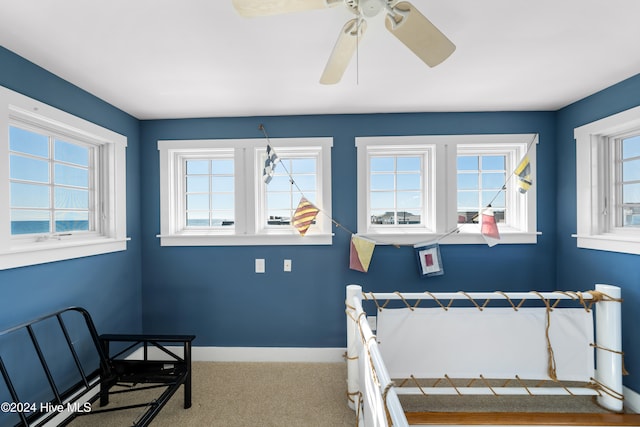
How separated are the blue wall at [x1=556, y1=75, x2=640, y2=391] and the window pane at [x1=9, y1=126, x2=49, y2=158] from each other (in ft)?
13.7

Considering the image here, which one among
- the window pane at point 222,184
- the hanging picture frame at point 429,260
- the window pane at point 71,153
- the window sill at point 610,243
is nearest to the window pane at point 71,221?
the window pane at point 71,153

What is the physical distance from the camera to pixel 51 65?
178cm

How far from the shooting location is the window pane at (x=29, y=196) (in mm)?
1730

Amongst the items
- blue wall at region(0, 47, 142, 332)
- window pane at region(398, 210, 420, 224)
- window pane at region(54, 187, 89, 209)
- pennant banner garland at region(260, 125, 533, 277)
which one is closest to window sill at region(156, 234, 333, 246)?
pennant banner garland at region(260, 125, 533, 277)

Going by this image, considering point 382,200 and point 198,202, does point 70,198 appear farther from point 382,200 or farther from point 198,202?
point 382,200

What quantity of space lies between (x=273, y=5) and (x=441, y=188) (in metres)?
2.20

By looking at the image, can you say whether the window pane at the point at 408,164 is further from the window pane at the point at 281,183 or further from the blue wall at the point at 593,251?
the blue wall at the point at 593,251

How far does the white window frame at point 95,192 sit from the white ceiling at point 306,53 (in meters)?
0.29

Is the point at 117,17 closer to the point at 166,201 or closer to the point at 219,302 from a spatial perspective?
the point at 166,201

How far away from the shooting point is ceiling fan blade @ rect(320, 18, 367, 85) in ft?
3.68

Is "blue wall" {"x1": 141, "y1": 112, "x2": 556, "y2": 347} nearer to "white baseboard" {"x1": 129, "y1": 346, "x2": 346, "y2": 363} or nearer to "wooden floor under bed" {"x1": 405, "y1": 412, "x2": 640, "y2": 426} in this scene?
"white baseboard" {"x1": 129, "y1": 346, "x2": 346, "y2": 363}

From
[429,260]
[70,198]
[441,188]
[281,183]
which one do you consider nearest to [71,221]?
[70,198]

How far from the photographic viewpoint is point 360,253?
2.58 m

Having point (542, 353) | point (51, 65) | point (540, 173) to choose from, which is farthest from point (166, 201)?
point (540, 173)
